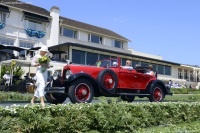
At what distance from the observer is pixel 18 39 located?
33.8 m

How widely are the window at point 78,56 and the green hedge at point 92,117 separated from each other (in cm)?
2619

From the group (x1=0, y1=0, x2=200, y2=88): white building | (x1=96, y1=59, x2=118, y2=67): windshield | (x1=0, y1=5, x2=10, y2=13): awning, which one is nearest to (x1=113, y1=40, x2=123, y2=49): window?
(x1=0, y1=0, x2=200, y2=88): white building

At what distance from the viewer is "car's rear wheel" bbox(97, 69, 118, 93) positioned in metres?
8.59

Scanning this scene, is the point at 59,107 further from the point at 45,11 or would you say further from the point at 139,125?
the point at 45,11

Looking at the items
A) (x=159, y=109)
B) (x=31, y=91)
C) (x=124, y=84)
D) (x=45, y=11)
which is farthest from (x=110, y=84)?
(x=45, y=11)

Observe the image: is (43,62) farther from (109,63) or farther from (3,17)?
(3,17)

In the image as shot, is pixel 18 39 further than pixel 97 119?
Yes

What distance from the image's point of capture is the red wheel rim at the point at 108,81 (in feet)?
28.8

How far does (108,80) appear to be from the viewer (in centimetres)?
884

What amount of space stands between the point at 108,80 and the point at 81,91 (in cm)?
115

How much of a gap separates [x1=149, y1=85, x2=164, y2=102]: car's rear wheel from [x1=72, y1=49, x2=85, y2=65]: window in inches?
896

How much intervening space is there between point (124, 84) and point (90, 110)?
13.7 feet

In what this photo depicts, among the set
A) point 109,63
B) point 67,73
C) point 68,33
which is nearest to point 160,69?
point 68,33

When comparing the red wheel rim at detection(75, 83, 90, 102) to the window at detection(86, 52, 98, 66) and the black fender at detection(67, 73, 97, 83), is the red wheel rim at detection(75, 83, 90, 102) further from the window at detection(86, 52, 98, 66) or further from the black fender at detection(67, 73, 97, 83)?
the window at detection(86, 52, 98, 66)
